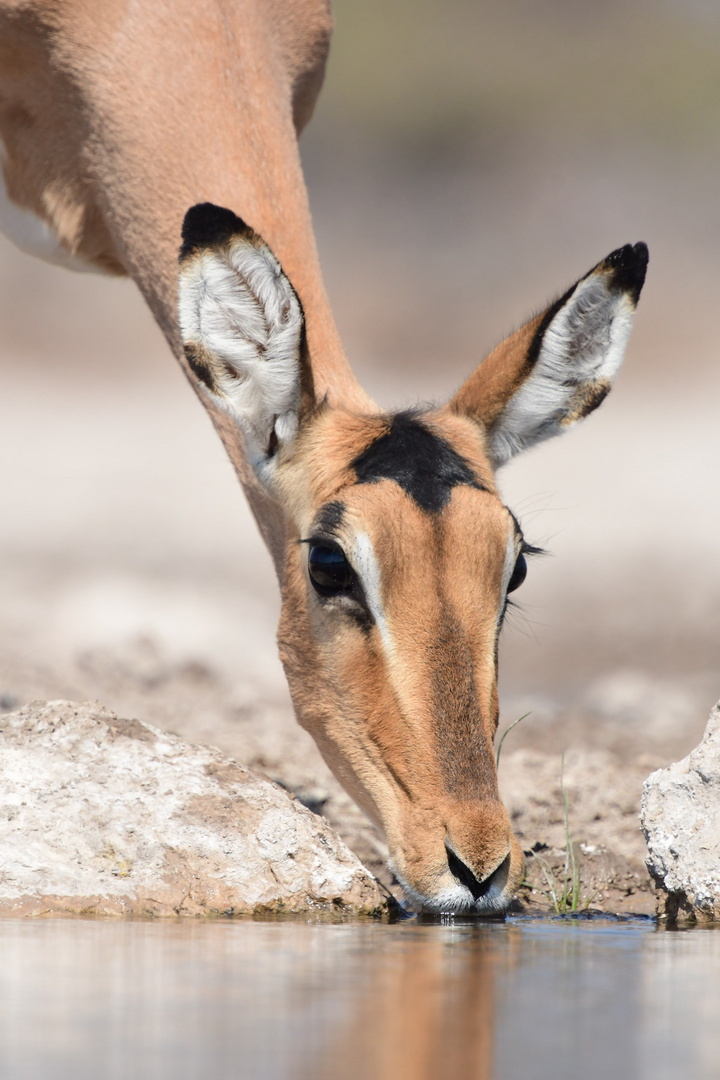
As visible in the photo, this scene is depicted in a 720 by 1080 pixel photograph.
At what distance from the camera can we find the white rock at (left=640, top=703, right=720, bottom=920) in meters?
6.18

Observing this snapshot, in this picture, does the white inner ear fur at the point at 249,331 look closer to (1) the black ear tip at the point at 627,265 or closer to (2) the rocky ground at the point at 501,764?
(1) the black ear tip at the point at 627,265

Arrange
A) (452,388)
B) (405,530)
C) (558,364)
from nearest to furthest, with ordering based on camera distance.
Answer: (405,530), (558,364), (452,388)

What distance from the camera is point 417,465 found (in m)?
6.40

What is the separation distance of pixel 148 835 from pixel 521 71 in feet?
124

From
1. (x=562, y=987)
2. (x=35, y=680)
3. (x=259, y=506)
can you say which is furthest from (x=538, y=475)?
(x=562, y=987)

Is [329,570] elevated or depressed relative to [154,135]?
depressed

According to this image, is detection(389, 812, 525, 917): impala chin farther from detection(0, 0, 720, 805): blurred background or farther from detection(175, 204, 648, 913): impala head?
detection(0, 0, 720, 805): blurred background

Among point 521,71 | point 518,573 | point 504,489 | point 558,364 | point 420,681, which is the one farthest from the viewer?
point 521,71

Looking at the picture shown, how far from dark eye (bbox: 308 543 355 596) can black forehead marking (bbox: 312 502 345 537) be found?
73mm

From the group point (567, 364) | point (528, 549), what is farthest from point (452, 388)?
point (528, 549)

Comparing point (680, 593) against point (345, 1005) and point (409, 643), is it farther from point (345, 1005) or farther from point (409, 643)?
point (345, 1005)

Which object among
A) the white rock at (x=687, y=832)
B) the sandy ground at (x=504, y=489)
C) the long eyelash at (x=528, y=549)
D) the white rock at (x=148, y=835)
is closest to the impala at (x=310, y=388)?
the long eyelash at (x=528, y=549)

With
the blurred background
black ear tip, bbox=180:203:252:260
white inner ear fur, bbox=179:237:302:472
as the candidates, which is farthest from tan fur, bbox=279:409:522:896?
the blurred background

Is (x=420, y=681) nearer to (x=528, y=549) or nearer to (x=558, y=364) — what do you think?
(x=528, y=549)
